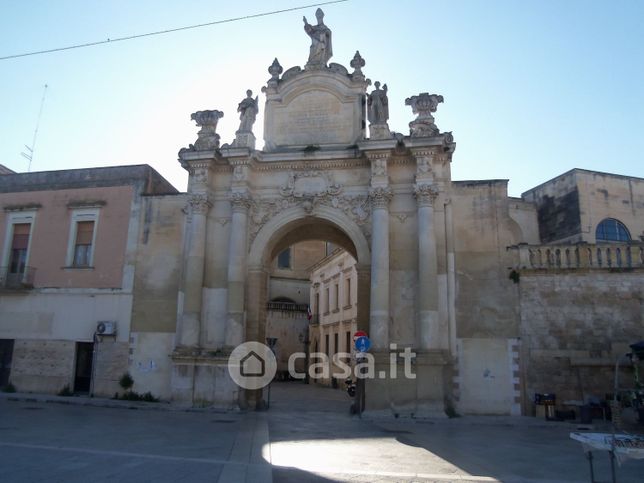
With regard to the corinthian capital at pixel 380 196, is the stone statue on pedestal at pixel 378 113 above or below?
above

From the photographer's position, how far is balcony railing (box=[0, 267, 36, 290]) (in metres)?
20.0

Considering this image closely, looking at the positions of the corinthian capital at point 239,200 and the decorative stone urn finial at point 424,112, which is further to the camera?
the corinthian capital at point 239,200

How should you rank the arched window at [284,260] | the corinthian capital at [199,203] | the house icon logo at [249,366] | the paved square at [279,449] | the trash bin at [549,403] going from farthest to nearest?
the arched window at [284,260]
the corinthian capital at [199,203]
the house icon logo at [249,366]
the trash bin at [549,403]
the paved square at [279,449]

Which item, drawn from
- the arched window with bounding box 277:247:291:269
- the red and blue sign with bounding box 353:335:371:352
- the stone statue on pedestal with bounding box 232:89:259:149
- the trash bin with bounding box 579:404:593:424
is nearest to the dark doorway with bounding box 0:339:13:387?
the stone statue on pedestal with bounding box 232:89:259:149

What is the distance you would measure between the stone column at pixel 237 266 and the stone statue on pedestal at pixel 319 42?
5.36m

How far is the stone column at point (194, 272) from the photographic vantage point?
16.9 m

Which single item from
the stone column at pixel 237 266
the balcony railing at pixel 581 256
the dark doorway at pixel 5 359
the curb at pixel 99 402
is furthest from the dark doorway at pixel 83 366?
the balcony railing at pixel 581 256

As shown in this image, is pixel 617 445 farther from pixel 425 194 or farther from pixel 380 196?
pixel 380 196

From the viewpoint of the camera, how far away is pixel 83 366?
64.0 feet

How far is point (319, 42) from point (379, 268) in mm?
8401

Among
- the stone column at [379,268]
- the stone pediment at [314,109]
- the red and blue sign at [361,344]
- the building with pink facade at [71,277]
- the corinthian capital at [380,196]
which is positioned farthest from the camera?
the building with pink facade at [71,277]

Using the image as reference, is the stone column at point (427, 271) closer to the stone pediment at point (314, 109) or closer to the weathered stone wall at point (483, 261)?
the weathered stone wall at point (483, 261)

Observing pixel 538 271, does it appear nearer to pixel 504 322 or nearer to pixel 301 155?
pixel 504 322

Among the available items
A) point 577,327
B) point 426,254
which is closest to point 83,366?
point 426,254
